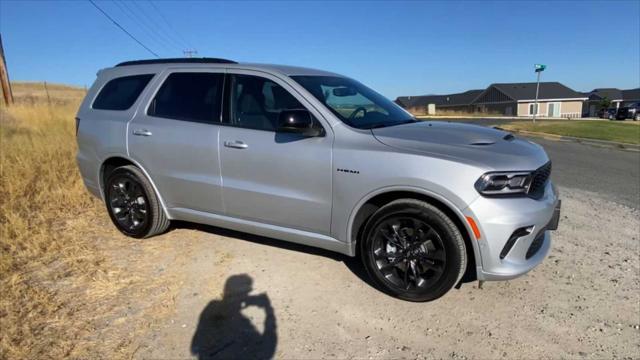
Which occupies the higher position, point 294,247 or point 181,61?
point 181,61

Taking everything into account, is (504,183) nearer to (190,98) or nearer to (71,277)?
(190,98)

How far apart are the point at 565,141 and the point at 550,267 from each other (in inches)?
551

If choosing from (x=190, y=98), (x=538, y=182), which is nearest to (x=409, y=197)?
(x=538, y=182)

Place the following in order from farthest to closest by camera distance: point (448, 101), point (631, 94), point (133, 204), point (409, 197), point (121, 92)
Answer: point (448, 101), point (631, 94), point (121, 92), point (133, 204), point (409, 197)

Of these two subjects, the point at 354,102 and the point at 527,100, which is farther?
the point at 527,100

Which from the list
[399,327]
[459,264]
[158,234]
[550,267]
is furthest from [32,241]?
[550,267]

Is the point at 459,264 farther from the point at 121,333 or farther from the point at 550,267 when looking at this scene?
the point at 121,333

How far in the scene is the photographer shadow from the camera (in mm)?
2715

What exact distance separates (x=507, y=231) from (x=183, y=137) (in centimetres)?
297

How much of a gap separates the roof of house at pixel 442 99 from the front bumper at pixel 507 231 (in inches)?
2839

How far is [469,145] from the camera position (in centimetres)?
322

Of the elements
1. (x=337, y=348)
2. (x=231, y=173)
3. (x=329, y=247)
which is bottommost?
(x=337, y=348)

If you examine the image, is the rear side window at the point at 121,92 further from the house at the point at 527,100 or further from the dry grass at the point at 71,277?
the house at the point at 527,100

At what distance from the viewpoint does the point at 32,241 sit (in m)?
4.40
